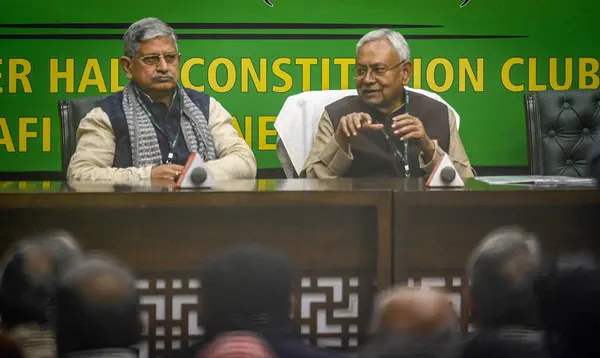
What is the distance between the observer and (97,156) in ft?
10.7

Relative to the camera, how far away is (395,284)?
2115mm

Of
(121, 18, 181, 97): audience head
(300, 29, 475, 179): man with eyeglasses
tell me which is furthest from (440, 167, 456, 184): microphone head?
(121, 18, 181, 97): audience head

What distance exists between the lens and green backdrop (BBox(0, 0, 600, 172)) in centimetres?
A: 445

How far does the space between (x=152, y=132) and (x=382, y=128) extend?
88 centimetres

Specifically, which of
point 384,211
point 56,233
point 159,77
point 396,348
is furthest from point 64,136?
point 396,348

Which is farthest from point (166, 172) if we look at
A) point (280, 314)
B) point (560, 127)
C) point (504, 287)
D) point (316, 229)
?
point (560, 127)

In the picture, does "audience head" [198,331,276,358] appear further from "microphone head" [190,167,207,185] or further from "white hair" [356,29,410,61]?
"white hair" [356,29,410,61]

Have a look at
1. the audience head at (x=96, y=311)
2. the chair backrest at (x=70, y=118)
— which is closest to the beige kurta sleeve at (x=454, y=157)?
the chair backrest at (x=70, y=118)

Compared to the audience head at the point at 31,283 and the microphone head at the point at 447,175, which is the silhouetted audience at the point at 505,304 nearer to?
the microphone head at the point at 447,175

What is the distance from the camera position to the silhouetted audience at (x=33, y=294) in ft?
5.40

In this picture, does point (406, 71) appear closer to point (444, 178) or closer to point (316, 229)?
point (444, 178)

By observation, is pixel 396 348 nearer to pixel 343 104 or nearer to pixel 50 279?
pixel 50 279

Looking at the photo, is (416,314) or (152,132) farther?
(152,132)

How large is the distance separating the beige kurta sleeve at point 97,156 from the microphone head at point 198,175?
782 mm
